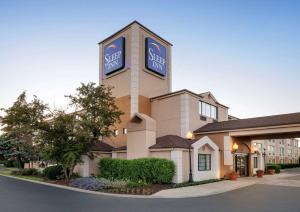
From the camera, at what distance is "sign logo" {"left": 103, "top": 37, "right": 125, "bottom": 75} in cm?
3353

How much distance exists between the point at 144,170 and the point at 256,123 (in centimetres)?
1235

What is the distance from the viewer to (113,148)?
101 feet

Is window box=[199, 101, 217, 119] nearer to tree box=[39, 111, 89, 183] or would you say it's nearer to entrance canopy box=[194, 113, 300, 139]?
entrance canopy box=[194, 113, 300, 139]

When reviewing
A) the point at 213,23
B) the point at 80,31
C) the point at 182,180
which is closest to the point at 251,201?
the point at 182,180

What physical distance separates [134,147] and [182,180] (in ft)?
19.8

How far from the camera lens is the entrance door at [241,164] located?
99.3 ft

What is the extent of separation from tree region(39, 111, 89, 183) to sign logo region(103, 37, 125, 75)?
1214 cm

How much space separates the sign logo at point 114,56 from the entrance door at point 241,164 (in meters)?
17.8

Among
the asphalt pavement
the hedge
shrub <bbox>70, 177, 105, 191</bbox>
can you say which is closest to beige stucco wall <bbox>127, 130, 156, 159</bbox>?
the hedge

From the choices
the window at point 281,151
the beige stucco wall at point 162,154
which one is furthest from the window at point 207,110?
the window at point 281,151

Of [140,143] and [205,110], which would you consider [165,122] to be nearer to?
[205,110]

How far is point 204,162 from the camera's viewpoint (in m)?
25.5

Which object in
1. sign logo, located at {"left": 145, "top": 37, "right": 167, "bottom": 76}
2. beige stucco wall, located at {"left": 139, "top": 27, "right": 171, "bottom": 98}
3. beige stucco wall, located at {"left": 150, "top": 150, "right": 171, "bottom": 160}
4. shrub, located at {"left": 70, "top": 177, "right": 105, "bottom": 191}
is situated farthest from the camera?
sign logo, located at {"left": 145, "top": 37, "right": 167, "bottom": 76}

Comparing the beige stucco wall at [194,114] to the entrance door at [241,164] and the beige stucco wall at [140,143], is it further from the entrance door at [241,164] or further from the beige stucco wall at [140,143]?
the entrance door at [241,164]
